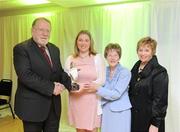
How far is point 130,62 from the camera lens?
3.94 m

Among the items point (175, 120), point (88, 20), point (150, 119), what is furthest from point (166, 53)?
point (150, 119)

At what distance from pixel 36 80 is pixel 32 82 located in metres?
0.03

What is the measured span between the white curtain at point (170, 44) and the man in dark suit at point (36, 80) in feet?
6.61

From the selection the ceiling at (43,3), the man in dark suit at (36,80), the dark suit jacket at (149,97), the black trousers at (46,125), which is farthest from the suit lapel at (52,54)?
the ceiling at (43,3)

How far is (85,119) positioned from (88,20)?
2295 mm

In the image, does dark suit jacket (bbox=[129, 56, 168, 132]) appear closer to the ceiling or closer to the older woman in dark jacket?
the older woman in dark jacket

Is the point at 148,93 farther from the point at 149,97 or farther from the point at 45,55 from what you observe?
the point at 45,55

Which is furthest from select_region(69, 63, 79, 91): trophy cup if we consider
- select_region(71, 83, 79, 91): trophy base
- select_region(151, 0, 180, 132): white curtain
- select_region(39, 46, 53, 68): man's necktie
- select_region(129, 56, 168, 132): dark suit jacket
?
select_region(151, 0, 180, 132): white curtain

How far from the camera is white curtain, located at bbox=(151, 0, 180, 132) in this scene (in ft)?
11.5

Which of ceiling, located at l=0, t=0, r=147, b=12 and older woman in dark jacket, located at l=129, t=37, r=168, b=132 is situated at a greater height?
ceiling, located at l=0, t=0, r=147, b=12

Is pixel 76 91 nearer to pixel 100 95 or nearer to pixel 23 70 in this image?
pixel 100 95

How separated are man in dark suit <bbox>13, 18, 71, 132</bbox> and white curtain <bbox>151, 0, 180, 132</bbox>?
6.61ft

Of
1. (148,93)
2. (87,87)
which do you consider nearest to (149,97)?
(148,93)

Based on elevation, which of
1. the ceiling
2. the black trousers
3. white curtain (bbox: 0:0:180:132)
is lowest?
the black trousers
